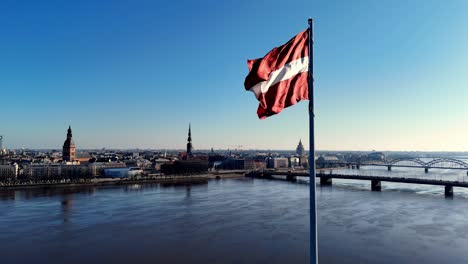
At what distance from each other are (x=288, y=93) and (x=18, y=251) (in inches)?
719

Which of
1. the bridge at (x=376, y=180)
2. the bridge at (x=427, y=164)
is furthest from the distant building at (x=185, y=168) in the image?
the bridge at (x=427, y=164)

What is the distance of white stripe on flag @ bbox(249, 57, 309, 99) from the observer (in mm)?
5016

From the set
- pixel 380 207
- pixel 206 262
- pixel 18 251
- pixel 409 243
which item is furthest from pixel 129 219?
pixel 380 207

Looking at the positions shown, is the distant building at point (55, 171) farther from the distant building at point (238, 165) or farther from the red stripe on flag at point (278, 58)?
the red stripe on flag at point (278, 58)

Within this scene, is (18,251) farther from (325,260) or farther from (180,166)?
(180,166)

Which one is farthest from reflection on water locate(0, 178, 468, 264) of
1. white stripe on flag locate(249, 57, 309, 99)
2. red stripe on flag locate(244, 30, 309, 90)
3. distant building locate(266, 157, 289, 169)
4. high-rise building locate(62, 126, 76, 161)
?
distant building locate(266, 157, 289, 169)

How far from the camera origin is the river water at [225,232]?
1684 centimetres

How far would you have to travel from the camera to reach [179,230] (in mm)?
22266

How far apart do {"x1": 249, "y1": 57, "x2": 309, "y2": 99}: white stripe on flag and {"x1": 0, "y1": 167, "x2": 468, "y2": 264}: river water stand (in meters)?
12.6

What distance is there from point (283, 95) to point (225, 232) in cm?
1782

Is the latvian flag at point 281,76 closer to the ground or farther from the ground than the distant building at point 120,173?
farther from the ground

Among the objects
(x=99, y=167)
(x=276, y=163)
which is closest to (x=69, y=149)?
(x=99, y=167)

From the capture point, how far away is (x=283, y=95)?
201 inches

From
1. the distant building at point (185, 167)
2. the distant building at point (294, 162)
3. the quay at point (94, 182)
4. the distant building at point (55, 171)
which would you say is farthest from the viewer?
the distant building at point (294, 162)
